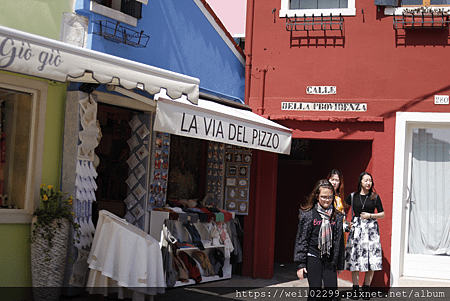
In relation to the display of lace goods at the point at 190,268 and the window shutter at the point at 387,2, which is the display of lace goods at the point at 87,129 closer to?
the display of lace goods at the point at 190,268

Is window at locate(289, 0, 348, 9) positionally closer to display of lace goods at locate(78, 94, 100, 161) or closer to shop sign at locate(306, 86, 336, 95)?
shop sign at locate(306, 86, 336, 95)

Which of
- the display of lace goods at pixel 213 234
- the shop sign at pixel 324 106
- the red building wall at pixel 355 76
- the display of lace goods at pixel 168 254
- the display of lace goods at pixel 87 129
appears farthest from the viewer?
the shop sign at pixel 324 106

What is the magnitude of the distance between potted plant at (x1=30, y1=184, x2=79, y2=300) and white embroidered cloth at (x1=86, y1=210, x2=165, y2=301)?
39 cm

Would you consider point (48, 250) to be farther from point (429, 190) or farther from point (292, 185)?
point (292, 185)

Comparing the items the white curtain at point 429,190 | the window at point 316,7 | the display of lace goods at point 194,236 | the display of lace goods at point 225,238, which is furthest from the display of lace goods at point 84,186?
the white curtain at point 429,190

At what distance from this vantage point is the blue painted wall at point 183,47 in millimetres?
7820

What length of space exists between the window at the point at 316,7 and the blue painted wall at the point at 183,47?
1.30 m

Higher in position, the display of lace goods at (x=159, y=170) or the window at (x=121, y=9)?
the window at (x=121, y=9)

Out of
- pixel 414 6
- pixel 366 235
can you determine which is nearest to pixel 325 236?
pixel 366 235

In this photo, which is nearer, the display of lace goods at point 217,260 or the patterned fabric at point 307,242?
the patterned fabric at point 307,242

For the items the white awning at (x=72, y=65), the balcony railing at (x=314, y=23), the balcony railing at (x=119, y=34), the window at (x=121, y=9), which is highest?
the balcony railing at (x=314, y=23)

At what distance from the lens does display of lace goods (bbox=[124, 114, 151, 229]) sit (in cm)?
840

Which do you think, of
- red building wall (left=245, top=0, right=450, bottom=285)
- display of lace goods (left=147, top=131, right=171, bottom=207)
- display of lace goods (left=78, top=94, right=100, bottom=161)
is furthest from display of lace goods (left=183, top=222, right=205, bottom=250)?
display of lace goods (left=78, top=94, right=100, bottom=161)

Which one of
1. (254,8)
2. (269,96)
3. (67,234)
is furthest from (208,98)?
(67,234)
